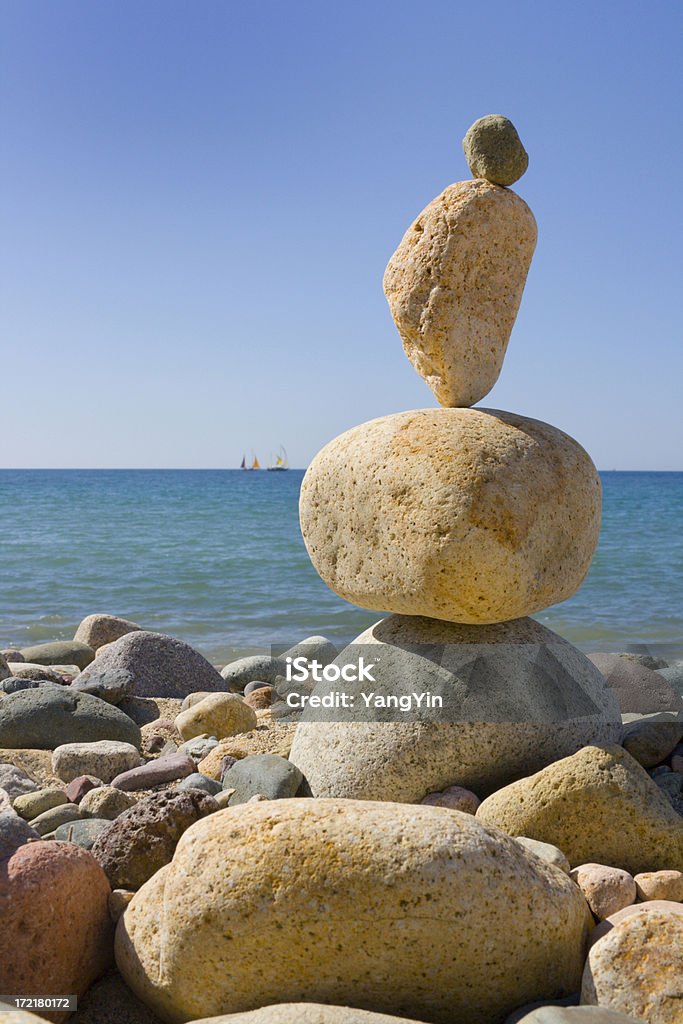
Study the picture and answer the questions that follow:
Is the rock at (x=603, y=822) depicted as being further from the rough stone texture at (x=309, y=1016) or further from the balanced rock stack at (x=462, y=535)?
the rough stone texture at (x=309, y=1016)

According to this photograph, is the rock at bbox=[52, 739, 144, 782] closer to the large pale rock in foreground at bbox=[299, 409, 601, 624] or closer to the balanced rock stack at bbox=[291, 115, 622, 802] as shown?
the balanced rock stack at bbox=[291, 115, 622, 802]

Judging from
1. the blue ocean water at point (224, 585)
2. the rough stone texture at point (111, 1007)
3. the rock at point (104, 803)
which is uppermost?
the rock at point (104, 803)

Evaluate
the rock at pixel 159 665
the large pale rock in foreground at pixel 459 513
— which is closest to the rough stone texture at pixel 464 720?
the large pale rock in foreground at pixel 459 513

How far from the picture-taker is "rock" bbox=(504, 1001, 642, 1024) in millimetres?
2303

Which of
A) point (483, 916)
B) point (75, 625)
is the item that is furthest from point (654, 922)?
point (75, 625)

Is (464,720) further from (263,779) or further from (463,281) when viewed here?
(463,281)

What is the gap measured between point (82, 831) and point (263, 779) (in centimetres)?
84

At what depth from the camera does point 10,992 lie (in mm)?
2844

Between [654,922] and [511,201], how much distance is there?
3105mm

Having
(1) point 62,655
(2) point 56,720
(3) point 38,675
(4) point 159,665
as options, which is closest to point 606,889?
(2) point 56,720

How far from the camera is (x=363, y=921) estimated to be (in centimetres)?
263

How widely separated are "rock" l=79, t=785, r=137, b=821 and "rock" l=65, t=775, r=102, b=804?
16 centimetres

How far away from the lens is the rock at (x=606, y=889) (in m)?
3.09

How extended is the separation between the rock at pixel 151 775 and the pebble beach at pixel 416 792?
11mm
